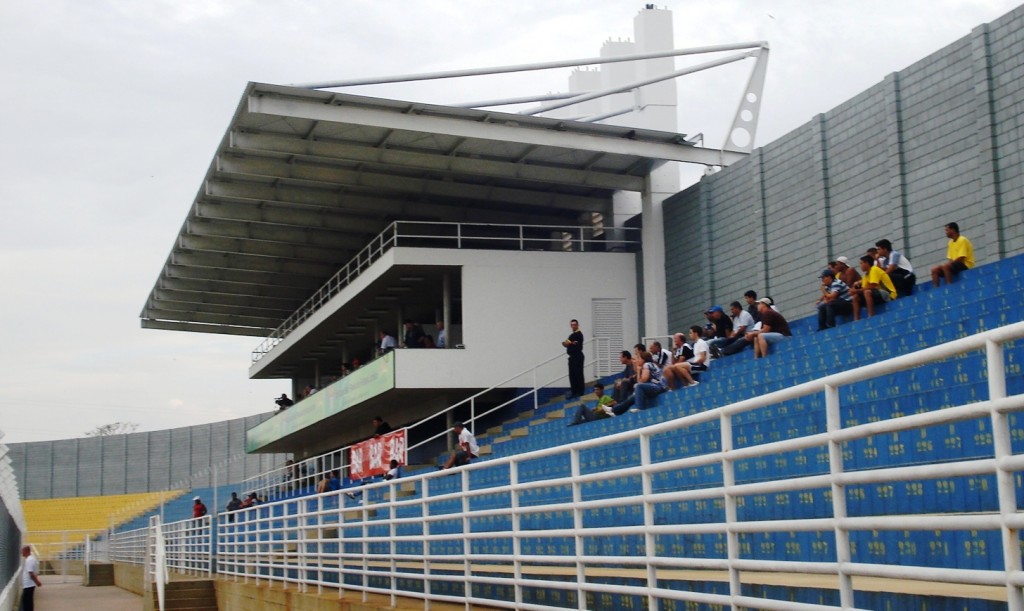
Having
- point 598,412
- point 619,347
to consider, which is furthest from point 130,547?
point 598,412

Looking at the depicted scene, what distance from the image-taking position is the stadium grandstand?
6.11 metres

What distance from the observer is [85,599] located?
32031 mm

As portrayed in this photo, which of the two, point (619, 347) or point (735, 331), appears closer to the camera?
point (735, 331)

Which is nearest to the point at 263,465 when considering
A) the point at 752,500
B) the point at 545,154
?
the point at 545,154

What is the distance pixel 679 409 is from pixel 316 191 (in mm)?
16014

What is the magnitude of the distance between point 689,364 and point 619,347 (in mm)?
9564

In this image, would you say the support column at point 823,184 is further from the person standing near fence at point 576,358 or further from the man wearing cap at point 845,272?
the man wearing cap at point 845,272

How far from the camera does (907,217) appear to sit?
59.8ft

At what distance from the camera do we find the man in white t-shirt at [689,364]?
1678 centimetres

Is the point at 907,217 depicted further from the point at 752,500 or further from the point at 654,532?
the point at 654,532

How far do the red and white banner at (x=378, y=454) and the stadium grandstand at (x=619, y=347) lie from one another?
11cm

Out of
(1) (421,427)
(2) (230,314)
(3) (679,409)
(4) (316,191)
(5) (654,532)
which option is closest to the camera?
(5) (654,532)

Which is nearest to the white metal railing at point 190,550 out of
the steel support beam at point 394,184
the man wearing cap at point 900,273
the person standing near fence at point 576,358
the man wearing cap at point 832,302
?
the person standing near fence at point 576,358

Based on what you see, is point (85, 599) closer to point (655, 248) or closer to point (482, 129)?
point (482, 129)
